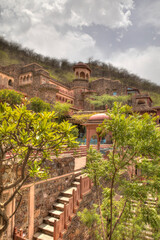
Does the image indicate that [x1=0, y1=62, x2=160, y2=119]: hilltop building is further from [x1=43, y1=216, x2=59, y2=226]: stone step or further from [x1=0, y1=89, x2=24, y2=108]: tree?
[x1=43, y1=216, x2=59, y2=226]: stone step

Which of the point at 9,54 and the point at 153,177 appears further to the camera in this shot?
the point at 9,54

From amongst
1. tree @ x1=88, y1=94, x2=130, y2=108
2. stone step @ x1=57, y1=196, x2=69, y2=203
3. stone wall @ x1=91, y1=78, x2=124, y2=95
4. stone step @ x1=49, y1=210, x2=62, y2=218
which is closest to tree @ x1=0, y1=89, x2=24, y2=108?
stone step @ x1=57, y1=196, x2=69, y2=203

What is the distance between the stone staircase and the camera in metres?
5.71

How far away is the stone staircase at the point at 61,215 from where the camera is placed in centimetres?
571

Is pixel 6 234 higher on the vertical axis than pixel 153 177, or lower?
lower

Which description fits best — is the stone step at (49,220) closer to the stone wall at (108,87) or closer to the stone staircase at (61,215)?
the stone staircase at (61,215)

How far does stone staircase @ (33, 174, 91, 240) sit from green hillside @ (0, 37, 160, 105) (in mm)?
41076

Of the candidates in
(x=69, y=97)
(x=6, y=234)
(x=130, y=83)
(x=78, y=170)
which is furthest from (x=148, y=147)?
(x=130, y=83)

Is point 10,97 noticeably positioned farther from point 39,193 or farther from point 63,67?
point 63,67

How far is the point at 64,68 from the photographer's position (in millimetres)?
54969

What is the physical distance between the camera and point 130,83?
49.6m

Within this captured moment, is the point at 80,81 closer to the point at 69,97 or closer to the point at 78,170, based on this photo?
the point at 69,97

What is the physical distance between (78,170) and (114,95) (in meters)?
27.8

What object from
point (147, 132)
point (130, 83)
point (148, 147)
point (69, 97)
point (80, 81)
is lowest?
point (148, 147)
